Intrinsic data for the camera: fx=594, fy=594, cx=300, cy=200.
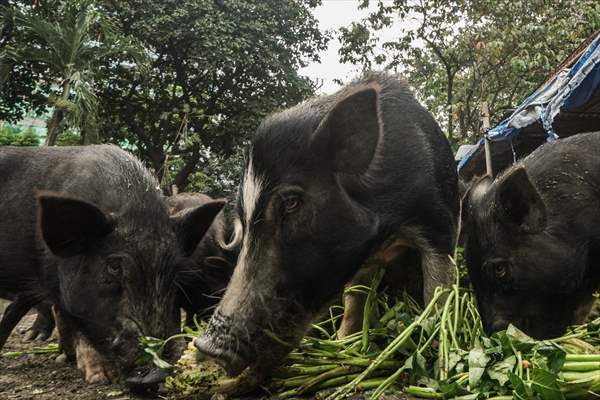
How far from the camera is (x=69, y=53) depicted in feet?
44.9

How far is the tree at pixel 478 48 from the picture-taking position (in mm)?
15078

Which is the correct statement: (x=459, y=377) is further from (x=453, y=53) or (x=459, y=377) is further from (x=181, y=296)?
(x=453, y=53)

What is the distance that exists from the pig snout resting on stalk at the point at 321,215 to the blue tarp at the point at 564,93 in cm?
349

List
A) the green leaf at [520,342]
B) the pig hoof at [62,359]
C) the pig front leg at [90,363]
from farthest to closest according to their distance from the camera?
the pig hoof at [62,359], the pig front leg at [90,363], the green leaf at [520,342]

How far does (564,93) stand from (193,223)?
214 inches

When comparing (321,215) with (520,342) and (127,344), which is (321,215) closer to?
(520,342)

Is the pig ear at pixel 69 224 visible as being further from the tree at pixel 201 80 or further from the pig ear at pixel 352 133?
the tree at pixel 201 80

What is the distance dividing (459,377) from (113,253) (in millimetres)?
2121

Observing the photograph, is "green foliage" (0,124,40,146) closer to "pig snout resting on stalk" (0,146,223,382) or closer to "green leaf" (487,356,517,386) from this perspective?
"pig snout resting on stalk" (0,146,223,382)

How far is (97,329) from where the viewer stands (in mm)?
3484

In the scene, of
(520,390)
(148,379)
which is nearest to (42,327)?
(148,379)

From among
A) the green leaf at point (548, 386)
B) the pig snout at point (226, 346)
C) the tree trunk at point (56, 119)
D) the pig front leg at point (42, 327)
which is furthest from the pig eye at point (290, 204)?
the tree trunk at point (56, 119)

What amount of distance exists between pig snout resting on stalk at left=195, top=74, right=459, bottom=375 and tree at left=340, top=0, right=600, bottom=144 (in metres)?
11.1

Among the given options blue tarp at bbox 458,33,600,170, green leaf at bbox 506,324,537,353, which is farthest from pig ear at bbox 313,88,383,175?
blue tarp at bbox 458,33,600,170
